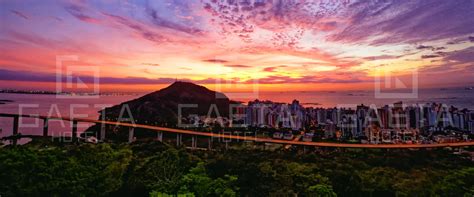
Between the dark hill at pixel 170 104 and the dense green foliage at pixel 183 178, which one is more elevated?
the dark hill at pixel 170 104

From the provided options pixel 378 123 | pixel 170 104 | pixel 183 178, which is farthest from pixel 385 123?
pixel 170 104

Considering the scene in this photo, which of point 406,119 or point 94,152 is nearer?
point 94,152

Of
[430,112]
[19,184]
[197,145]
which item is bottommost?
[197,145]

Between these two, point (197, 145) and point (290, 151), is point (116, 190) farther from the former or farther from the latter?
point (197, 145)

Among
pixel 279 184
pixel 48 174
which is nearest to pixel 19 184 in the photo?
pixel 48 174

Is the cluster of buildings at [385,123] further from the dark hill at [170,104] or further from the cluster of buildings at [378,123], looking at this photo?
the dark hill at [170,104]

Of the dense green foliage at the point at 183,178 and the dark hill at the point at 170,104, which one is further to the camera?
the dark hill at the point at 170,104

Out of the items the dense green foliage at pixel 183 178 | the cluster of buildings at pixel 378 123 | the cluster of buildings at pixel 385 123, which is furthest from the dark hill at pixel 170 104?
the dense green foliage at pixel 183 178

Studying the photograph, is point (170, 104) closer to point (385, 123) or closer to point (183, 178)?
point (385, 123)
